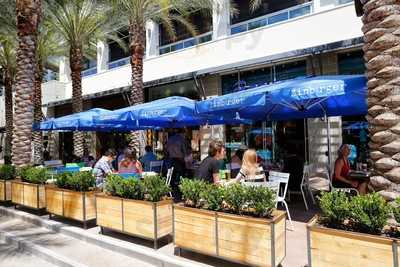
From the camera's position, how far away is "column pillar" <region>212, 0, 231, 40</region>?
15.5 metres

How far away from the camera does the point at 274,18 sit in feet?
46.4

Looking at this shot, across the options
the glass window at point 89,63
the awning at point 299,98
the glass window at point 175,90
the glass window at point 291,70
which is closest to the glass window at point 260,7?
the glass window at point 291,70

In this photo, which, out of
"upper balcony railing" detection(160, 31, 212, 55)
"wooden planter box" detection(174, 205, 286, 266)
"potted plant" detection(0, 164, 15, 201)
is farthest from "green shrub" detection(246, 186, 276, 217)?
"upper balcony railing" detection(160, 31, 212, 55)

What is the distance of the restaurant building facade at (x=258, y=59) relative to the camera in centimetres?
1194

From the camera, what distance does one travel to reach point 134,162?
8.49 metres

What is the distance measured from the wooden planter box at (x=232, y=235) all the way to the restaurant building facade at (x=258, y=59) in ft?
26.6

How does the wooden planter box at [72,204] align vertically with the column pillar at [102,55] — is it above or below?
below

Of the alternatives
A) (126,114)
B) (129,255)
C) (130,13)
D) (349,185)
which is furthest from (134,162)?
(130,13)

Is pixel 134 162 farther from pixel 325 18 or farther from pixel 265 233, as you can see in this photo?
pixel 325 18

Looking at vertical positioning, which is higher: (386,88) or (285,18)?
Answer: (285,18)

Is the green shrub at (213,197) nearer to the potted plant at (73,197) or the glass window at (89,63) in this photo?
the potted plant at (73,197)

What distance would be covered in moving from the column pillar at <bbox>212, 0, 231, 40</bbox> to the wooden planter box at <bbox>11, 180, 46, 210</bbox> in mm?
10079

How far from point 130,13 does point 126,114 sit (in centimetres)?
633

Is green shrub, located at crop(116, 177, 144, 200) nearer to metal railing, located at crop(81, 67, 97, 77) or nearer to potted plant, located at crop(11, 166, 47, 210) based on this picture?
potted plant, located at crop(11, 166, 47, 210)
